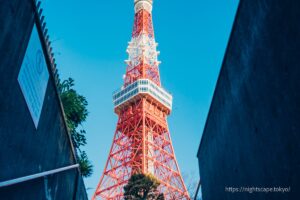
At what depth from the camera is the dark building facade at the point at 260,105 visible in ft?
9.67

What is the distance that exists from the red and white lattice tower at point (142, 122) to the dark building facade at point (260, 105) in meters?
23.0

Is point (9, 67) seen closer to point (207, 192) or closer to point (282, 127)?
point (282, 127)

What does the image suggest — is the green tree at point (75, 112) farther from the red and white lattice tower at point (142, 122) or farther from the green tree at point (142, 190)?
the red and white lattice tower at point (142, 122)

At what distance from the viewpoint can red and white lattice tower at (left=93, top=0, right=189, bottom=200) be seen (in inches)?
1136

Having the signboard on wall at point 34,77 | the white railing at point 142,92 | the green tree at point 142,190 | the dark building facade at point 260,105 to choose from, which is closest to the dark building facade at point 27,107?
the signboard on wall at point 34,77

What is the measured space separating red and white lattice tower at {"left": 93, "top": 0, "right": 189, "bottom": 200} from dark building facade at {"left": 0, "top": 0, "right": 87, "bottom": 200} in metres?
23.5

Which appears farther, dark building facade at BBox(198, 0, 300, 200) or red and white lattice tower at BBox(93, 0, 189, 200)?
red and white lattice tower at BBox(93, 0, 189, 200)

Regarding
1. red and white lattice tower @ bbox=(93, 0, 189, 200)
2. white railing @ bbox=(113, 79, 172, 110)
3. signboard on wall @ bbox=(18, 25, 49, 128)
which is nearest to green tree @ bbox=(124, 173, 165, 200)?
red and white lattice tower @ bbox=(93, 0, 189, 200)

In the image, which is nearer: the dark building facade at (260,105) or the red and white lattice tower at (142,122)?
the dark building facade at (260,105)

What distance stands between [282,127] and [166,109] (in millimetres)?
33810

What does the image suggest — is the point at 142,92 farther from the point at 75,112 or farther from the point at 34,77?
the point at 34,77

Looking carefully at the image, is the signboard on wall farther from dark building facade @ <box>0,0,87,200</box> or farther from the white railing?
the white railing

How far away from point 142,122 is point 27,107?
1147 inches

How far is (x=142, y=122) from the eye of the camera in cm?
3262
